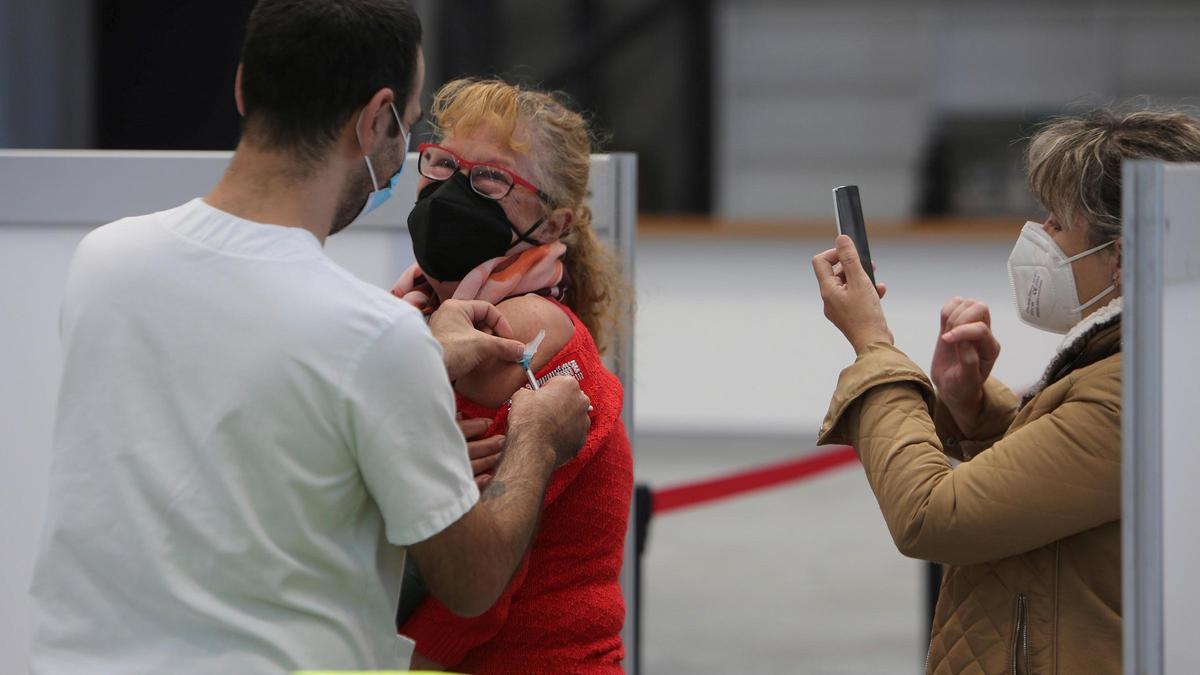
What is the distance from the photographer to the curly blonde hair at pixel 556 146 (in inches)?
77.9

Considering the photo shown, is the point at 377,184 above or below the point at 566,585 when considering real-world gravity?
above

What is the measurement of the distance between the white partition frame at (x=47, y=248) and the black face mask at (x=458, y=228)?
11.8 inches

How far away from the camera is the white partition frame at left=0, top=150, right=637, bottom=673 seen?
228 cm

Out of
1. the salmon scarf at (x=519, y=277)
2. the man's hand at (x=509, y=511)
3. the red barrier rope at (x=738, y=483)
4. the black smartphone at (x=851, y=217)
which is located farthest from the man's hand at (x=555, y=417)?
the red barrier rope at (x=738, y=483)

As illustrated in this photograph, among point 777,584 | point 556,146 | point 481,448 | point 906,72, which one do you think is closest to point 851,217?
point 556,146

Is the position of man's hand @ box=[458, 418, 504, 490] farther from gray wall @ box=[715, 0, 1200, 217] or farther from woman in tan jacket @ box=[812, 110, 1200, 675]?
gray wall @ box=[715, 0, 1200, 217]

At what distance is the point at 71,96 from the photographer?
7.37 m

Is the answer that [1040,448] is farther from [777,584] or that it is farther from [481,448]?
[777,584]

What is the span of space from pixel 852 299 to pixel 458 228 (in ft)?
1.79

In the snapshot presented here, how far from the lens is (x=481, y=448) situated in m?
1.78

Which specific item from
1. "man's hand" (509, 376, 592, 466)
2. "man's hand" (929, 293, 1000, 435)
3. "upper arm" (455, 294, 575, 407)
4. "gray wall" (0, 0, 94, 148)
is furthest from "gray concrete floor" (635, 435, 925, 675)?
"gray wall" (0, 0, 94, 148)

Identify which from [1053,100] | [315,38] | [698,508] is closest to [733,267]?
[698,508]

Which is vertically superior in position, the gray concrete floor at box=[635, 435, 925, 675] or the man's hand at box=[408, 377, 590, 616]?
the man's hand at box=[408, 377, 590, 616]

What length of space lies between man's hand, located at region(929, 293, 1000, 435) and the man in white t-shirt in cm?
88
